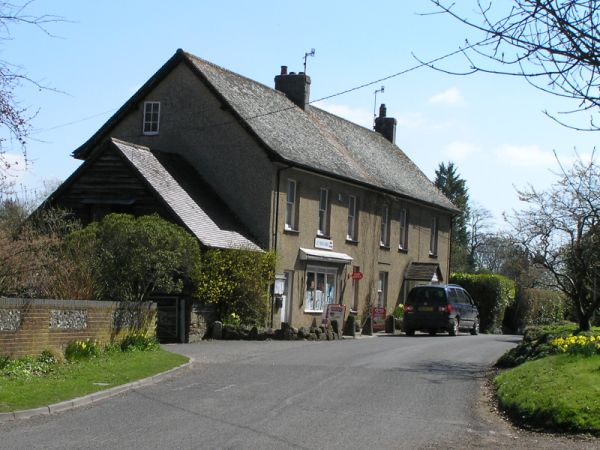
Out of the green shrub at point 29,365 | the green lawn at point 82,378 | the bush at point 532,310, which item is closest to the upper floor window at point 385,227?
the bush at point 532,310

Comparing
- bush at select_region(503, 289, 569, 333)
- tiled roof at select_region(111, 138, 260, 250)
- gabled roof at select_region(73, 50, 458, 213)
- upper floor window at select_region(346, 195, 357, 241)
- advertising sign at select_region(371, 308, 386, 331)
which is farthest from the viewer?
bush at select_region(503, 289, 569, 333)

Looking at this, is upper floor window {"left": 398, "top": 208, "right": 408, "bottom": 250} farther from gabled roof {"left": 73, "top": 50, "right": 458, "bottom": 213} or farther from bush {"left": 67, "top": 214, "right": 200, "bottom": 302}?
bush {"left": 67, "top": 214, "right": 200, "bottom": 302}

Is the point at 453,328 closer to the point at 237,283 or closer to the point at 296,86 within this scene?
the point at 237,283

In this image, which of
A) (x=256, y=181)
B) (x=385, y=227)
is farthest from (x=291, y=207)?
(x=385, y=227)

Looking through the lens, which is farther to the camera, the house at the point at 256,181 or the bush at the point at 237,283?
the house at the point at 256,181

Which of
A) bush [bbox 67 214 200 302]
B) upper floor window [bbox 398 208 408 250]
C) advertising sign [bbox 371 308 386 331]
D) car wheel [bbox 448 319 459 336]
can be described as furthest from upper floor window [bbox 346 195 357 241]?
bush [bbox 67 214 200 302]

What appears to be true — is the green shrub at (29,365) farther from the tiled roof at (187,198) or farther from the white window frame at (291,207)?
the white window frame at (291,207)

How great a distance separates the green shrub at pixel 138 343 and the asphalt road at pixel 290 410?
117cm

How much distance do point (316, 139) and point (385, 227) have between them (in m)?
5.81

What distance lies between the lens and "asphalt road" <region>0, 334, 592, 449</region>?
10672mm

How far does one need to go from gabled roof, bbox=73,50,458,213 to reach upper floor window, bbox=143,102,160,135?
563 mm

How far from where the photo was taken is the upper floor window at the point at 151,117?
111 feet

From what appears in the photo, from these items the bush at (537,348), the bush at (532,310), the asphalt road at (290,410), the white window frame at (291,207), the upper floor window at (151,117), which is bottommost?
the asphalt road at (290,410)

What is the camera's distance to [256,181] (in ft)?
102
